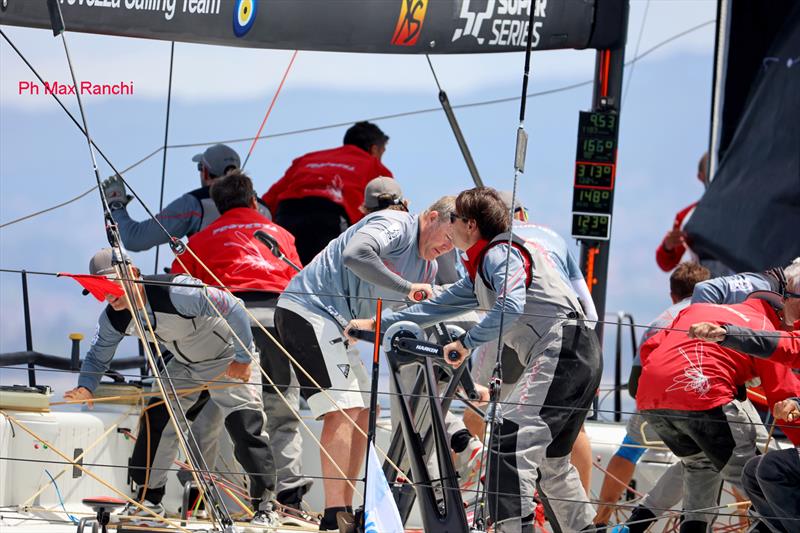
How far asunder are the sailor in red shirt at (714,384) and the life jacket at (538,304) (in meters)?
0.30

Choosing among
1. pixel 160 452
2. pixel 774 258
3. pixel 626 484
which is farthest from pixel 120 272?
pixel 774 258

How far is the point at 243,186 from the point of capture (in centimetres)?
508

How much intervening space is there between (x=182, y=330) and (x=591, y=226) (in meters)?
2.11

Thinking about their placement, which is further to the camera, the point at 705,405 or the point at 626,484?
the point at 626,484

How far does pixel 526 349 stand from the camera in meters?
4.05

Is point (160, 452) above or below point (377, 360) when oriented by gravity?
below

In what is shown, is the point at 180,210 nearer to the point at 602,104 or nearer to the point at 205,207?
the point at 205,207

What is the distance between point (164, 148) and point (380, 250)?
182 cm

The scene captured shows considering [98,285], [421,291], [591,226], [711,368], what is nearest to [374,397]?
[421,291]

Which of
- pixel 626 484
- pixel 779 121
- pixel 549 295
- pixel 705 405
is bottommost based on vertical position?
pixel 626 484

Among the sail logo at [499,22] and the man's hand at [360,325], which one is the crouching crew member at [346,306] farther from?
the sail logo at [499,22]

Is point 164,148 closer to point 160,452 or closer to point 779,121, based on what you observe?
point 160,452

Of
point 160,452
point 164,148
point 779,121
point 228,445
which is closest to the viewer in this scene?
point 160,452

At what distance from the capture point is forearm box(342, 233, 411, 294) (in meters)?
4.27
